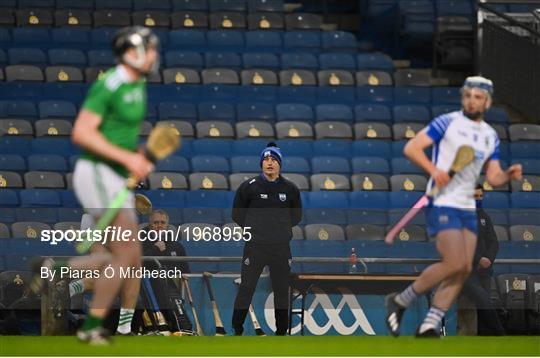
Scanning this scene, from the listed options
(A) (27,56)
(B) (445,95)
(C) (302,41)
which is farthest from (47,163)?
(B) (445,95)

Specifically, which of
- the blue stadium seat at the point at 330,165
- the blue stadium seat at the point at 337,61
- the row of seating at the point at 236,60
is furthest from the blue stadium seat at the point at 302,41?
the blue stadium seat at the point at 330,165

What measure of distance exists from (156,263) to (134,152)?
4.32 meters

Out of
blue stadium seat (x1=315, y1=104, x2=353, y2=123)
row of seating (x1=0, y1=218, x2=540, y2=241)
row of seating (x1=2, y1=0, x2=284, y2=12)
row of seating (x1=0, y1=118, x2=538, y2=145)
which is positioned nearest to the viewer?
row of seating (x1=0, y1=218, x2=540, y2=241)

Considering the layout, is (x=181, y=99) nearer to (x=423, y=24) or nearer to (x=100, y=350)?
(x=423, y=24)

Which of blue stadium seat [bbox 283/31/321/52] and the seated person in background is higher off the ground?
blue stadium seat [bbox 283/31/321/52]

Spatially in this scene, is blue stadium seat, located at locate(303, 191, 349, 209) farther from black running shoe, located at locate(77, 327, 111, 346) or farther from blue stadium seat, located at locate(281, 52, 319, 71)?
black running shoe, located at locate(77, 327, 111, 346)

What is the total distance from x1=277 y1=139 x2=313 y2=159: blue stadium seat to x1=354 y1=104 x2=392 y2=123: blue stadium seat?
4.35 feet

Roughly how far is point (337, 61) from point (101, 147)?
12.1 meters

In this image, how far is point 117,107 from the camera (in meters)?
8.05

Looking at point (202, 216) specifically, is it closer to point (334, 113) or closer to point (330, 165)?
point (330, 165)

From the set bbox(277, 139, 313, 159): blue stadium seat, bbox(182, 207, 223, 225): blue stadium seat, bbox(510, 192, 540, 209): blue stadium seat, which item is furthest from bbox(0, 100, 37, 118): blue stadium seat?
bbox(510, 192, 540, 209): blue stadium seat

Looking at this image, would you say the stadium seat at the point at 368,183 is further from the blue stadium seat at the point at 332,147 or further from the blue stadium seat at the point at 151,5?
the blue stadium seat at the point at 151,5

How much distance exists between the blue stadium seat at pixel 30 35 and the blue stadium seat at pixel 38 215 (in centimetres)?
678

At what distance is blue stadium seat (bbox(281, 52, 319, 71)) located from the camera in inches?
765
